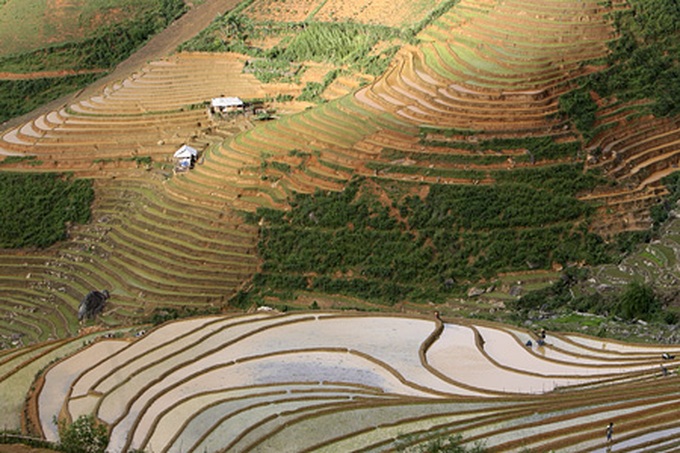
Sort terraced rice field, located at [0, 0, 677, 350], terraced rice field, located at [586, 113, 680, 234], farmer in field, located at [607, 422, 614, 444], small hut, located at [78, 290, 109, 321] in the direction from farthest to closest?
1. terraced rice field, located at [0, 0, 677, 350]
2. small hut, located at [78, 290, 109, 321]
3. terraced rice field, located at [586, 113, 680, 234]
4. farmer in field, located at [607, 422, 614, 444]

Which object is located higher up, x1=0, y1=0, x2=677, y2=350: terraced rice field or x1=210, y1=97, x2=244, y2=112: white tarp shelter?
x1=210, y1=97, x2=244, y2=112: white tarp shelter

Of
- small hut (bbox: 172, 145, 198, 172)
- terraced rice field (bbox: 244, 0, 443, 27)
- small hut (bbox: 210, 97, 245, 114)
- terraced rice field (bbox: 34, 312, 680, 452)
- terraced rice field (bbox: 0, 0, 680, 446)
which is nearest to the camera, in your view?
terraced rice field (bbox: 34, 312, 680, 452)

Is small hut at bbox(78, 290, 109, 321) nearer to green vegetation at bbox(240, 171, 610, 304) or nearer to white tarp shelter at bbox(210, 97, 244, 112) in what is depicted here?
green vegetation at bbox(240, 171, 610, 304)

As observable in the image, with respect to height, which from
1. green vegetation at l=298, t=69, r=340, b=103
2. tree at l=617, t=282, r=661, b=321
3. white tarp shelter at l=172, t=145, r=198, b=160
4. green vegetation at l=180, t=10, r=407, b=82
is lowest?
tree at l=617, t=282, r=661, b=321

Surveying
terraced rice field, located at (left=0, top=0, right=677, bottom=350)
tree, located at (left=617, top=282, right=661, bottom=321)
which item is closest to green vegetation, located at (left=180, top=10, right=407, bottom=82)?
terraced rice field, located at (left=0, top=0, right=677, bottom=350)

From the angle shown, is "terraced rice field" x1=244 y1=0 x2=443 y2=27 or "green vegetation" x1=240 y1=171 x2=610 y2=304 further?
"terraced rice field" x1=244 y1=0 x2=443 y2=27

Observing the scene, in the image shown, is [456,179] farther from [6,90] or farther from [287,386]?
[6,90]

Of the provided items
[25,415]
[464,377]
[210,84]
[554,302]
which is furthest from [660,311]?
[210,84]
